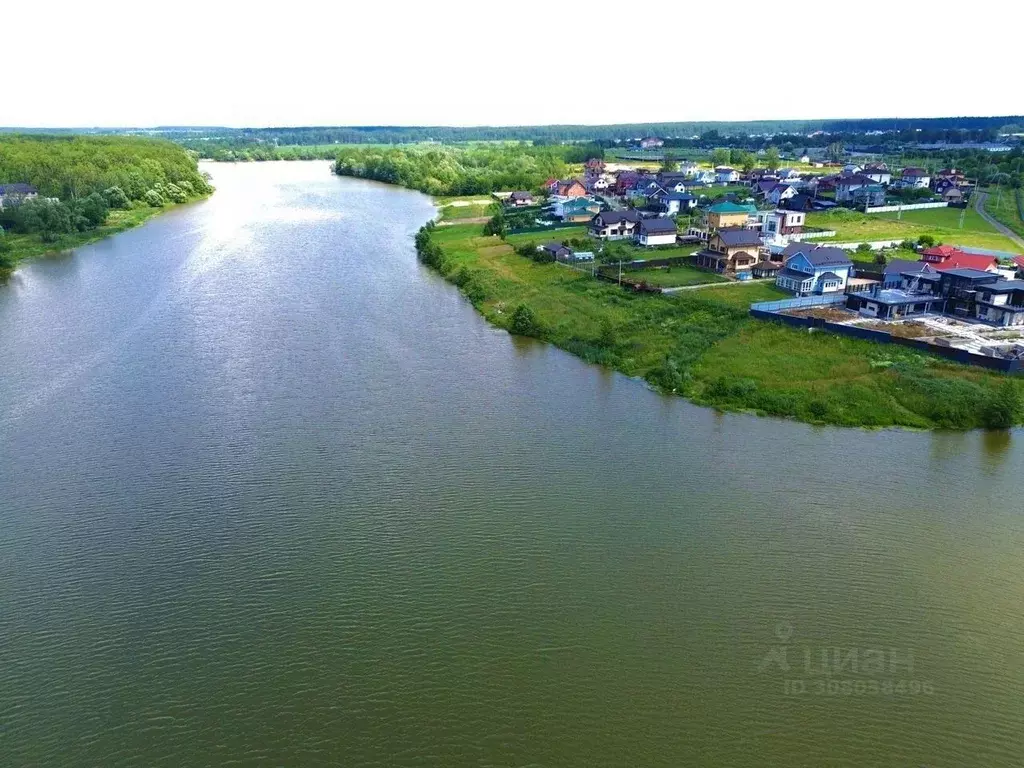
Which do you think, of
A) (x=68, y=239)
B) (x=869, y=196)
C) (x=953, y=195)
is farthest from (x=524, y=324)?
(x=953, y=195)

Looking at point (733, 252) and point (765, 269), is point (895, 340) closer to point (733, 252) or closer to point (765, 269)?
point (765, 269)

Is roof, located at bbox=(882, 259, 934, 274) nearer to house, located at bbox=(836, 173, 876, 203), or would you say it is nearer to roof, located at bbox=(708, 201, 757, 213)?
roof, located at bbox=(708, 201, 757, 213)

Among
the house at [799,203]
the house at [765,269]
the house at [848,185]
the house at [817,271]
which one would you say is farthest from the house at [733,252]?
the house at [848,185]

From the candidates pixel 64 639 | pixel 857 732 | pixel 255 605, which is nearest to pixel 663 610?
pixel 857 732

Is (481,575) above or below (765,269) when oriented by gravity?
below

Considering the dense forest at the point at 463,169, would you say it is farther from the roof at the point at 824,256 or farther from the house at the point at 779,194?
the roof at the point at 824,256

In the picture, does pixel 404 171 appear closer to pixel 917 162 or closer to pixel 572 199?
pixel 572 199
